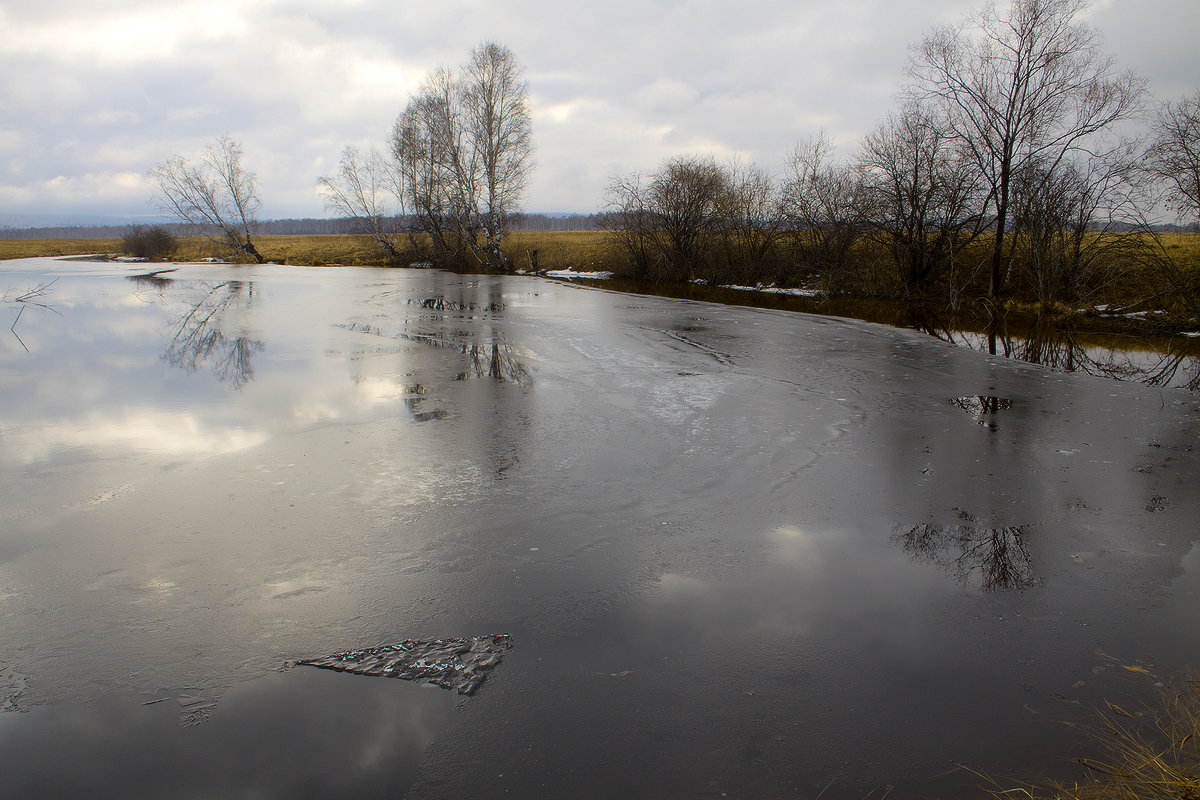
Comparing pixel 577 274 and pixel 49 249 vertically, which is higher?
pixel 49 249

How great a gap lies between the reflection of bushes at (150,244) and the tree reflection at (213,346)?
1573 inches

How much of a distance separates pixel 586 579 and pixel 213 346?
1110cm

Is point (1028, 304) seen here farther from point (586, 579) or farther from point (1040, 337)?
point (586, 579)

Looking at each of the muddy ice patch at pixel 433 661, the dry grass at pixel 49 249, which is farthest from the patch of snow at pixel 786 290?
the dry grass at pixel 49 249

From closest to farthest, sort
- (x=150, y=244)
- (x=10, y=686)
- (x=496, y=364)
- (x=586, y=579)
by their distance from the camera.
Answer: (x=10, y=686), (x=586, y=579), (x=496, y=364), (x=150, y=244)

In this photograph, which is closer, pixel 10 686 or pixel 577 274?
pixel 10 686

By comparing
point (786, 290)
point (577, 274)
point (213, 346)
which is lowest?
point (213, 346)

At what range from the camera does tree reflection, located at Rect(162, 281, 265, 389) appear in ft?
33.6

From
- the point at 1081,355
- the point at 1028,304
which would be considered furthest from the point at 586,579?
the point at 1028,304

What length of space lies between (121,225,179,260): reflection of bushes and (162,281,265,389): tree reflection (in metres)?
40.0

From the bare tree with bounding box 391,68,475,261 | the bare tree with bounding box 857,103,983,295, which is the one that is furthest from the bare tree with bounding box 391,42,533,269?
the bare tree with bounding box 857,103,983,295

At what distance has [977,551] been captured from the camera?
15.2ft

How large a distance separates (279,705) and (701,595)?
90.4 inches

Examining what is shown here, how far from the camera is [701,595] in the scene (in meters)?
4.04
